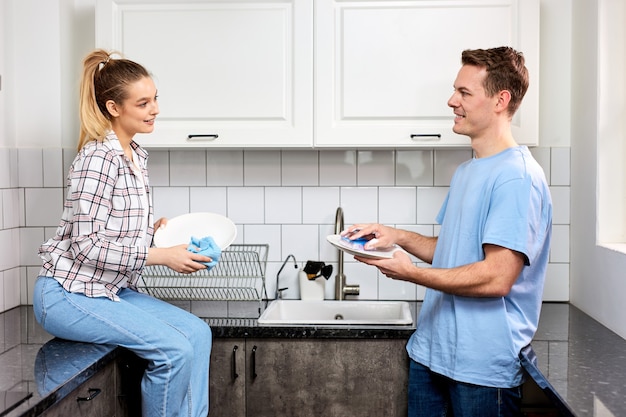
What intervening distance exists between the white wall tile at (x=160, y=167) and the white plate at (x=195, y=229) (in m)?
0.48

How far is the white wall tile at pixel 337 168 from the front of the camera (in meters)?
2.77

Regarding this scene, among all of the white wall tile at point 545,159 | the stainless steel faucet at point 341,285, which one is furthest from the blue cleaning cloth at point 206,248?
the white wall tile at point 545,159

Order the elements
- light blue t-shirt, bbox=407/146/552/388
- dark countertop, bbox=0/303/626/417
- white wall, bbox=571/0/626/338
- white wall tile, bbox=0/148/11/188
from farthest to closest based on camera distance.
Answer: white wall tile, bbox=0/148/11/188 → white wall, bbox=571/0/626/338 → light blue t-shirt, bbox=407/146/552/388 → dark countertop, bbox=0/303/626/417

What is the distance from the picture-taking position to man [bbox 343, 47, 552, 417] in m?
1.81

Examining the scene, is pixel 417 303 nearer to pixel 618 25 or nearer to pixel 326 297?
pixel 326 297

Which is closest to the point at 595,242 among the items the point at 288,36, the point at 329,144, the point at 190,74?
the point at 329,144

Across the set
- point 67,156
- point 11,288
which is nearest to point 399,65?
point 67,156

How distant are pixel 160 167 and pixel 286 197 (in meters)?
0.52

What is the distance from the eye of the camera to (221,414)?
7.47 ft

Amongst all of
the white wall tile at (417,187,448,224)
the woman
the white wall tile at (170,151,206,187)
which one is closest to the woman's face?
the woman

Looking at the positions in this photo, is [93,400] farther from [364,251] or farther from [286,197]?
[286,197]

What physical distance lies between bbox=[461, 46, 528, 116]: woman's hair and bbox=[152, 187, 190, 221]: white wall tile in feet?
4.40

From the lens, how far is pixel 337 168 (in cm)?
278

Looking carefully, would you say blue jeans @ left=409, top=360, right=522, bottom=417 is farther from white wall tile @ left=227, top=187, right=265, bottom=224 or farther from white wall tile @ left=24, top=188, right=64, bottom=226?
white wall tile @ left=24, top=188, right=64, bottom=226
